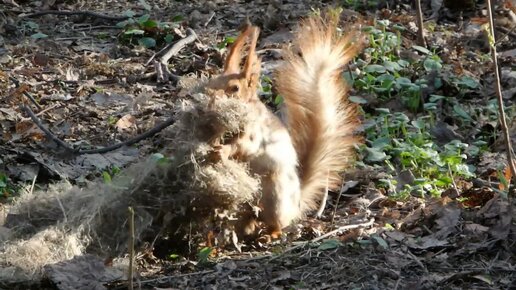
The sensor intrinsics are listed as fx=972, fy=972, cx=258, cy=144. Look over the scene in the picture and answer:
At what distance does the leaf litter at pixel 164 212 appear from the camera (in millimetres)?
3834

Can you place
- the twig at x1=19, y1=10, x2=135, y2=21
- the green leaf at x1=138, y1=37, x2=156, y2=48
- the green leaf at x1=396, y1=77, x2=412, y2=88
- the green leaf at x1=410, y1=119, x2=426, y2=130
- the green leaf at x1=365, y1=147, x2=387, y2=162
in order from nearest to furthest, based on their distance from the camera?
1. the green leaf at x1=365, y1=147, x2=387, y2=162
2. the green leaf at x1=410, y1=119, x2=426, y2=130
3. the green leaf at x1=396, y1=77, x2=412, y2=88
4. the green leaf at x1=138, y1=37, x2=156, y2=48
5. the twig at x1=19, y1=10, x2=135, y2=21

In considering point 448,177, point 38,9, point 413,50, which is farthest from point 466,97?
point 38,9

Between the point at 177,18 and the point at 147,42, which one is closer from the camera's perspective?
the point at 147,42

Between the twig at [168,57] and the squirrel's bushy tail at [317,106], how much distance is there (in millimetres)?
1860

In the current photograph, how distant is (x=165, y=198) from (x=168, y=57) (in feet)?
9.32

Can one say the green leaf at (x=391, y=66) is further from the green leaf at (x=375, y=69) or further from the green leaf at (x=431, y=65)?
the green leaf at (x=431, y=65)

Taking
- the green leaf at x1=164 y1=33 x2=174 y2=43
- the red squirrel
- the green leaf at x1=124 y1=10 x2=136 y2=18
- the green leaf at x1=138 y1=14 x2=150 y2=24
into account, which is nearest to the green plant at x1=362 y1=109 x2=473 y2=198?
the red squirrel

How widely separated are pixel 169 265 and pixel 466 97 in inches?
Answer: 118

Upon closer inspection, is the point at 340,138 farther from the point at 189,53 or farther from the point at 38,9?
the point at 38,9

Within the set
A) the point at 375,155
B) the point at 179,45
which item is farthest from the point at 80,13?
the point at 375,155

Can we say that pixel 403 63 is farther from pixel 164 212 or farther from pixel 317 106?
pixel 164 212

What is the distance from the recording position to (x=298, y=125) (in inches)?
187

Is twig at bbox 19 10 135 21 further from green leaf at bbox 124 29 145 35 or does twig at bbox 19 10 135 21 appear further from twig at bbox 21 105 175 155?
twig at bbox 21 105 175 155

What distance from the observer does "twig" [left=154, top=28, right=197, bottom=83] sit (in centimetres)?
653
